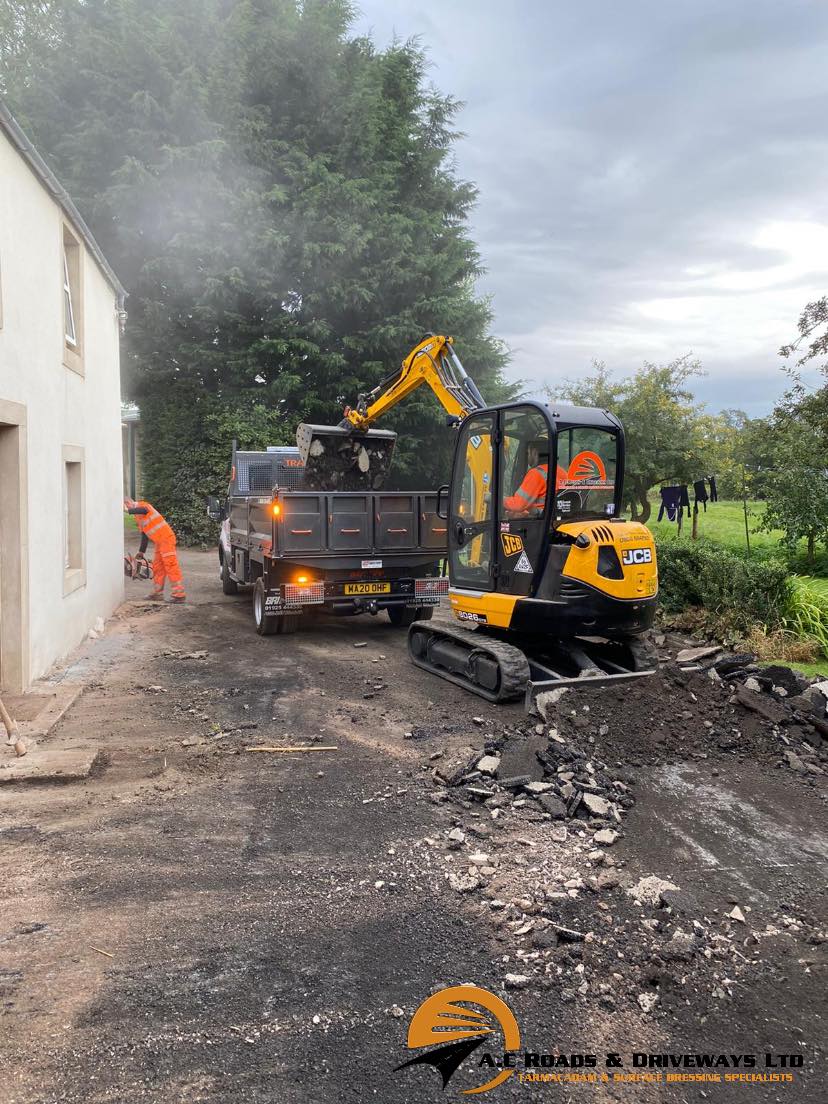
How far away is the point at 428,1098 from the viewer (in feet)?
9.02

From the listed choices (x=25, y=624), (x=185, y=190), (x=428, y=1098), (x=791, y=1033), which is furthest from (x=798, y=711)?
(x=185, y=190)

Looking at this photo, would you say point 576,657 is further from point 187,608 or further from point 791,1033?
point 187,608

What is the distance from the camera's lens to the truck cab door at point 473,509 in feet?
25.5

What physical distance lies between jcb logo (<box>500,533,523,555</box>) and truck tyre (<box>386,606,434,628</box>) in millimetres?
3746

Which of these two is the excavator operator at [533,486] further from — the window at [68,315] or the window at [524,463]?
the window at [68,315]

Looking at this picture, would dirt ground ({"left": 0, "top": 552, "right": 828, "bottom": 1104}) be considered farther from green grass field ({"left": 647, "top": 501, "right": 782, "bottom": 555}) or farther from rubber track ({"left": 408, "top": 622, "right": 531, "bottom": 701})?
green grass field ({"left": 647, "top": 501, "right": 782, "bottom": 555})

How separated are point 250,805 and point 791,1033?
130 inches

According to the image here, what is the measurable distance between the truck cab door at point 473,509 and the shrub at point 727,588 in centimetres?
349

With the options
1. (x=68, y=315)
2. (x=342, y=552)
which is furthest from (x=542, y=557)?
(x=68, y=315)

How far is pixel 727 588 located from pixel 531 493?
3.72 metres

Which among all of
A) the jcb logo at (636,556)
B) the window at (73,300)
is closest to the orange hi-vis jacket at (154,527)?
the window at (73,300)

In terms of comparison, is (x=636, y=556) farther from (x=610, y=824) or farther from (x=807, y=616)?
(x=807, y=616)

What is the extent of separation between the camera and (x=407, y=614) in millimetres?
11445

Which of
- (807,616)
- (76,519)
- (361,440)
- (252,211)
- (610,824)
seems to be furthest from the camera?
(252,211)
